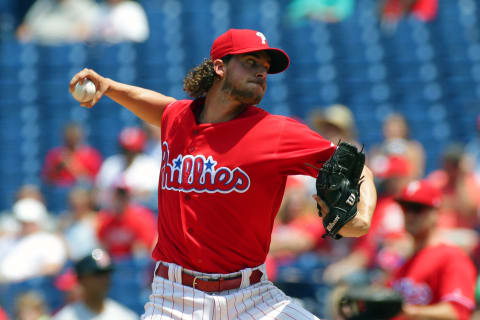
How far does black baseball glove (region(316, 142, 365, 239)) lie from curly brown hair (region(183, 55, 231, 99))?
0.75 m

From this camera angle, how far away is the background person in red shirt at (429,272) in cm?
419

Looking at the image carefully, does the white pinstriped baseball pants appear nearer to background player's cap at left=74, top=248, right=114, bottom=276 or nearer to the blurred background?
background player's cap at left=74, top=248, right=114, bottom=276

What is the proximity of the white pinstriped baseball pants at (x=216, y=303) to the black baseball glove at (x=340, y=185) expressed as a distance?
0.45 metres

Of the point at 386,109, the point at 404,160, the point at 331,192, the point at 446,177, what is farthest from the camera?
the point at 386,109

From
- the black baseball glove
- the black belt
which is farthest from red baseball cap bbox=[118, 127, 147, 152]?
the black baseball glove

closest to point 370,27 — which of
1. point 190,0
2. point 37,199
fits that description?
point 190,0

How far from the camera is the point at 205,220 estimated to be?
10.2ft

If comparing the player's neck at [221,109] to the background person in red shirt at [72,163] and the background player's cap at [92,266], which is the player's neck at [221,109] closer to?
the background player's cap at [92,266]

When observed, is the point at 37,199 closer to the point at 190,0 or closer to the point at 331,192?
the point at 190,0

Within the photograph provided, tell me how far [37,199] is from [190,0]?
416 cm

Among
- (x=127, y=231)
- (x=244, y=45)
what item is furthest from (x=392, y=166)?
(x=244, y=45)

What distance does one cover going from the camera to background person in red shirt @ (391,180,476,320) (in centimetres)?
419

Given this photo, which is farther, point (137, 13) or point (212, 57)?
point (137, 13)

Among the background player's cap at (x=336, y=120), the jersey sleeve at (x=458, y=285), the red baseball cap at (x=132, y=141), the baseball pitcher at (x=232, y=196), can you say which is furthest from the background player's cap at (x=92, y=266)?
the red baseball cap at (x=132, y=141)
